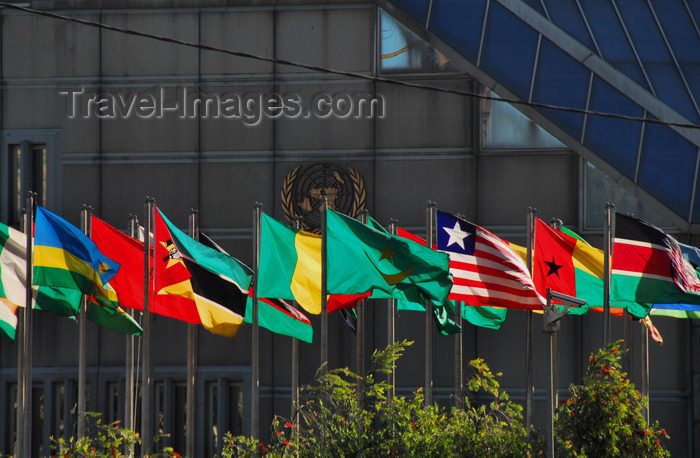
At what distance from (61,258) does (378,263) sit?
16.9ft

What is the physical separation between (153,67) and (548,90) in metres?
9.54

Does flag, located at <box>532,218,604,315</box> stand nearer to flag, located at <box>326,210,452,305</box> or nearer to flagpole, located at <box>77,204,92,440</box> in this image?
flag, located at <box>326,210,452,305</box>

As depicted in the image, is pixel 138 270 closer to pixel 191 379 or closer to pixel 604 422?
pixel 191 379

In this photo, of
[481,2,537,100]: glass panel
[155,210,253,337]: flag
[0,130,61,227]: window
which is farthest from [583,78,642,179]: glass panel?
[0,130,61,227]: window

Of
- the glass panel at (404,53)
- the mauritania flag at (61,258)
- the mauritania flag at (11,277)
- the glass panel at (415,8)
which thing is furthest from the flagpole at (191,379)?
the glass panel at (415,8)

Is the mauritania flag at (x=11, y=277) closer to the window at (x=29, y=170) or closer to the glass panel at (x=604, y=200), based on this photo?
the window at (x=29, y=170)

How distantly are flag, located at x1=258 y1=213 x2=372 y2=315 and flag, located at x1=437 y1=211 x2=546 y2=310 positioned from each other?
183 centimetres

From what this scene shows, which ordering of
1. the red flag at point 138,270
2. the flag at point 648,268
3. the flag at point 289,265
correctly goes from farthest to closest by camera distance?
1. the flag at point 648,268
2. the flag at point 289,265
3. the red flag at point 138,270

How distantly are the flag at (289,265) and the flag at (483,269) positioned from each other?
1.83 m

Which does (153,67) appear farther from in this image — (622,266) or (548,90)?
(622,266)

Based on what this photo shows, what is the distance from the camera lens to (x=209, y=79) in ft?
77.4

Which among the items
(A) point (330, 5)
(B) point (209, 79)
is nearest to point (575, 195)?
(A) point (330, 5)

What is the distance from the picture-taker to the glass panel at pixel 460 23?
23031mm

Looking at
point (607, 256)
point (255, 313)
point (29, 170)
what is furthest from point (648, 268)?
point (29, 170)
